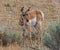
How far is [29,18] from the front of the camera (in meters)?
12.6

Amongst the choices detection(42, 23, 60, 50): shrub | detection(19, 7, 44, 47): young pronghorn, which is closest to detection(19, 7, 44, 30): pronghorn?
detection(19, 7, 44, 47): young pronghorn

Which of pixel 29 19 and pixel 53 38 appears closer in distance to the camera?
pixel 53 38

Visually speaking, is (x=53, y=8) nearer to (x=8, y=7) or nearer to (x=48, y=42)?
(x=8, y=7)

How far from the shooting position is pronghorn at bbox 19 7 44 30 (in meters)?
11.6

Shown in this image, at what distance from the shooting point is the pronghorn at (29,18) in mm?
11617

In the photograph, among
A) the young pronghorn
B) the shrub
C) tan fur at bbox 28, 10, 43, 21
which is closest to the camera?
the shrub

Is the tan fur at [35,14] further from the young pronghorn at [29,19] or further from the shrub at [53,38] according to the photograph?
the shrub at [53,38]

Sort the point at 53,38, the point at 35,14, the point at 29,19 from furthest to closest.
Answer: the point at 35,14 < the point at 29,19 < the point at 53,38

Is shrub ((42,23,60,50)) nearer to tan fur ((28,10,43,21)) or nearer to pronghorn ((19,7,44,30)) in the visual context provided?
pronghorn ((19,7,44,30))

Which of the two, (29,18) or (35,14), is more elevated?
(35,14)

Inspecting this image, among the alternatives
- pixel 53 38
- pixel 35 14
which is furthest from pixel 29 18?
pixel 53 38

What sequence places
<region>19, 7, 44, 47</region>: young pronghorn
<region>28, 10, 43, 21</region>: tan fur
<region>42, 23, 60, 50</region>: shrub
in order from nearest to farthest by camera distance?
<region>42, 23, 60, 50</region>: shrub → <region>19, 7, 44, 47</region>: young pronghorn → <region>28, 10, 43, 21</region>: tan fur

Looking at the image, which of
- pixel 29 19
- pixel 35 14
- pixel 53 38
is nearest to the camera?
pixel 53 38

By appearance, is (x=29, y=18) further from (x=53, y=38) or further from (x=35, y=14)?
(x=53, y=38)
